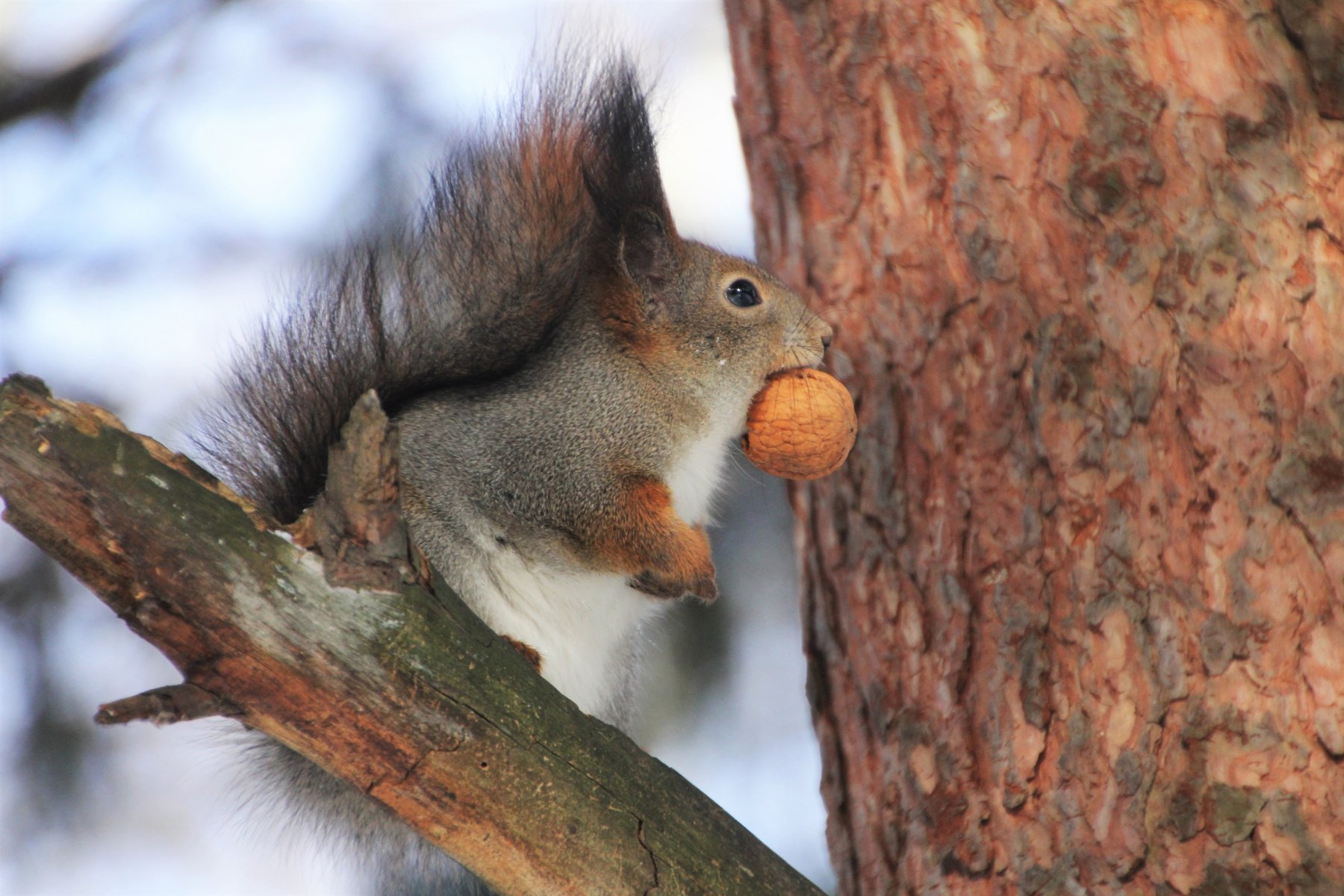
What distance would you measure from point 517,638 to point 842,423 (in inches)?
20.8

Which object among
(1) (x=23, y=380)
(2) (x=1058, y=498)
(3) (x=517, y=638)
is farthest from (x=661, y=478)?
(1) (x=23, y=380)

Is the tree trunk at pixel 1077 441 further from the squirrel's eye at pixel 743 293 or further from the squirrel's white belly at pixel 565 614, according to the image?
the squirrel's white belly at pixel 565 614

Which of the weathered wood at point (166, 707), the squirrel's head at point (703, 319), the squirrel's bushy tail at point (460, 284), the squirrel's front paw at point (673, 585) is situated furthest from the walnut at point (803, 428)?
the weathered wood at point (166, 707)

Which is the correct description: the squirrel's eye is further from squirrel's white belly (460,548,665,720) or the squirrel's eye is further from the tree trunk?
squirrel's white belly (460,548,665,720)

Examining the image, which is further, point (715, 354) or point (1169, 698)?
point (715, 354)

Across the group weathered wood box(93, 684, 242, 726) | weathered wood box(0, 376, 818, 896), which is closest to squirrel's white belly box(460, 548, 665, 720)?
weathered wood box(0, 376, 818, 896)

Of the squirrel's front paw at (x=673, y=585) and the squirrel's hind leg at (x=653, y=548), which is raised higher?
the squirrel's hind leg at (x=653, y=548)

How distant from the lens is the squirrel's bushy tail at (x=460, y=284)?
1.49 m

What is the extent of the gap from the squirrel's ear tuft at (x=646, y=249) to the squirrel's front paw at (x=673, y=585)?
0.46 metres

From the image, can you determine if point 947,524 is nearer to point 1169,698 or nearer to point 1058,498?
point 1058,498

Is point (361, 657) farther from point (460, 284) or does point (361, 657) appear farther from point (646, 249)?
point (646, 249)

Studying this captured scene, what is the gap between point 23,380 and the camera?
3.11 ft

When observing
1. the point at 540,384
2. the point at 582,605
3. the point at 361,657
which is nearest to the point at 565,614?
the point at 582,605

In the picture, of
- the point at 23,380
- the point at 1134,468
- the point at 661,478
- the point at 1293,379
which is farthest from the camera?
the point at 661,478
